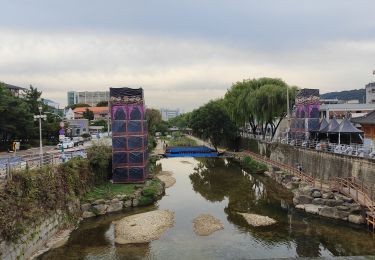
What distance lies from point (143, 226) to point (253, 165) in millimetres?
31923

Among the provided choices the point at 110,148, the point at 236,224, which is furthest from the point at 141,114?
the point at 236,224

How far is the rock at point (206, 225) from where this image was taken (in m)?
27.4

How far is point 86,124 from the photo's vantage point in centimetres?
10269

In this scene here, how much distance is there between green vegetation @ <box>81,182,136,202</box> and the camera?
33500 millimetres

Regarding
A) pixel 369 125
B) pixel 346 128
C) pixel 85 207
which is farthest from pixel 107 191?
pixel 346 128

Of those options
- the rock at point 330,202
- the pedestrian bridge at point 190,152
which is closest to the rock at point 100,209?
the rock at point 330,202

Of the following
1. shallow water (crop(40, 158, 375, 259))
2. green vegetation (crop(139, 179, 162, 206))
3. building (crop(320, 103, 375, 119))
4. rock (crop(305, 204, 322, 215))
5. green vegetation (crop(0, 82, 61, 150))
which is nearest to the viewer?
shallow water (crop(40, 158, 375, 259))

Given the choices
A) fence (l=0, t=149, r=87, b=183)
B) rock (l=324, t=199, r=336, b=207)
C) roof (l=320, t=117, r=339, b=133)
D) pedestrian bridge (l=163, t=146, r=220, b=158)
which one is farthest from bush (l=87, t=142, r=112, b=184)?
pedestrian bridge (l=163, t=146, r=220, b=158)

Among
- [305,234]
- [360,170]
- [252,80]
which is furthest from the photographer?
[252,80]

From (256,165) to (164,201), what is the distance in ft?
75.4

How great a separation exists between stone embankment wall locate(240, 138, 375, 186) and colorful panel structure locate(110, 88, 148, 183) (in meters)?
18.8

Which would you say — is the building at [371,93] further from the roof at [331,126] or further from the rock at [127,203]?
the rock at [127,203]

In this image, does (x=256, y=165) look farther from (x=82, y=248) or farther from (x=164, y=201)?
(x=82, y=248)

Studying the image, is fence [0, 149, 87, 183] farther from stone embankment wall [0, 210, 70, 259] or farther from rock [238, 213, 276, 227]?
rock [238, 213, 276, 227]
